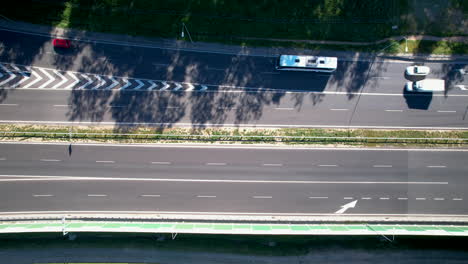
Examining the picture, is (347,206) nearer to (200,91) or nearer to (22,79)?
(200,91)

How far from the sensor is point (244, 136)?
1543 inches

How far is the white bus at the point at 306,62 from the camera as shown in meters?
39.2

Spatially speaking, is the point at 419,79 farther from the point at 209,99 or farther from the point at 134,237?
the point at 134,237

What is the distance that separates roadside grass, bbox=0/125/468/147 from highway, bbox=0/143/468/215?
117 cm

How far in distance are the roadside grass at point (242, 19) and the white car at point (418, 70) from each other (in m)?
2.90

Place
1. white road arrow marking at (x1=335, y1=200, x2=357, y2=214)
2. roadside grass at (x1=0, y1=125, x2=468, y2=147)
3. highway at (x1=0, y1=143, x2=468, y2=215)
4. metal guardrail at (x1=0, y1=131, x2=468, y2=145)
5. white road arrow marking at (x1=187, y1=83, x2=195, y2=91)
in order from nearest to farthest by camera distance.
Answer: highway at (x1=0, y1=143, x2=468, y2=215)
white road arrow marking at (x1=335, y1=200, x2=357, y2=214)
metal guardrail at (x1=0, y1=131, x2=468, y2=145)
roadside grass at (x1=0, y1=125, x2=468, y2=147)
white road arrow marking at (x1=187, y1=83, x2=195, y2=91)

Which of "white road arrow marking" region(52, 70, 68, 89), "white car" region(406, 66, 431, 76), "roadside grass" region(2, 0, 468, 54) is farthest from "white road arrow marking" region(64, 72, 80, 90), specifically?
"white car" region(406, 66, 431, 76)

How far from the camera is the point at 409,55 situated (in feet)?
135

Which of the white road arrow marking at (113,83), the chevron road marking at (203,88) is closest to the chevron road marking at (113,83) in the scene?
the white road arrow marking at (113,83)

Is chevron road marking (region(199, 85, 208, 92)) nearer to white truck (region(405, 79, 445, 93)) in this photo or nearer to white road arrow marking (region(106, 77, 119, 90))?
white road arrow marking (region(106, 77, 119, 90))

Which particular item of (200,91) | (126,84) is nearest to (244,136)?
(200,91)

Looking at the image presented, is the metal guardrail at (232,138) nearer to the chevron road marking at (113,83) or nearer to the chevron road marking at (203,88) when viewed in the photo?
the chevron road marking at (203,88)

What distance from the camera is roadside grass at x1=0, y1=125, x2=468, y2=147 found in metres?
38.9

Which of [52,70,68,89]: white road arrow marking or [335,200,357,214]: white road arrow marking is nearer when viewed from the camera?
[335,200,357,214]: white road arrow marking
